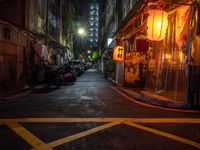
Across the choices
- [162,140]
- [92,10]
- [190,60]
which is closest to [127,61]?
[190,60]

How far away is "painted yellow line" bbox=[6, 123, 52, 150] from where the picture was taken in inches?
230

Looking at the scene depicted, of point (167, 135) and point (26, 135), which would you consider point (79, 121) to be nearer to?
point (26, 135)

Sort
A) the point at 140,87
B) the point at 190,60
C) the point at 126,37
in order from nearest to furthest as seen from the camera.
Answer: the point at 190,60
the point at 140,87
the point at 126,37

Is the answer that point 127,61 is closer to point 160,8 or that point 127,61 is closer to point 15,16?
point 160,8

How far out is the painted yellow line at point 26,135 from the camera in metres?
5.83

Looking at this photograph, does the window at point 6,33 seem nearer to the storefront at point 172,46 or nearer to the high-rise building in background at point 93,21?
the storefront at point 172,46

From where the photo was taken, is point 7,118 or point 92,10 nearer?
point 7,118

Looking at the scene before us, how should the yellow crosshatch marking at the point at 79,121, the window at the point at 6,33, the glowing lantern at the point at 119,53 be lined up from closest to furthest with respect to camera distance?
the yellow crosshatch marking at the point at 79,121, the window at the point at 6,33, the glowing lantern at the point at 119,53

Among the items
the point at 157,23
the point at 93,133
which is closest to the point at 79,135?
the point at 93,133

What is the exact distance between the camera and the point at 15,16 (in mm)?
24453

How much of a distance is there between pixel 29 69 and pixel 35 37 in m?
3.98

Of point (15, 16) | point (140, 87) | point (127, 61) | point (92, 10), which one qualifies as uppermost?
point (92, 10)

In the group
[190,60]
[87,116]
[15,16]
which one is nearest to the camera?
[87,116]

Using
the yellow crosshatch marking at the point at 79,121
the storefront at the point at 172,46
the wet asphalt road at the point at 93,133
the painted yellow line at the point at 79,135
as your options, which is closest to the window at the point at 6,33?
the storefront at the point at 172,46
